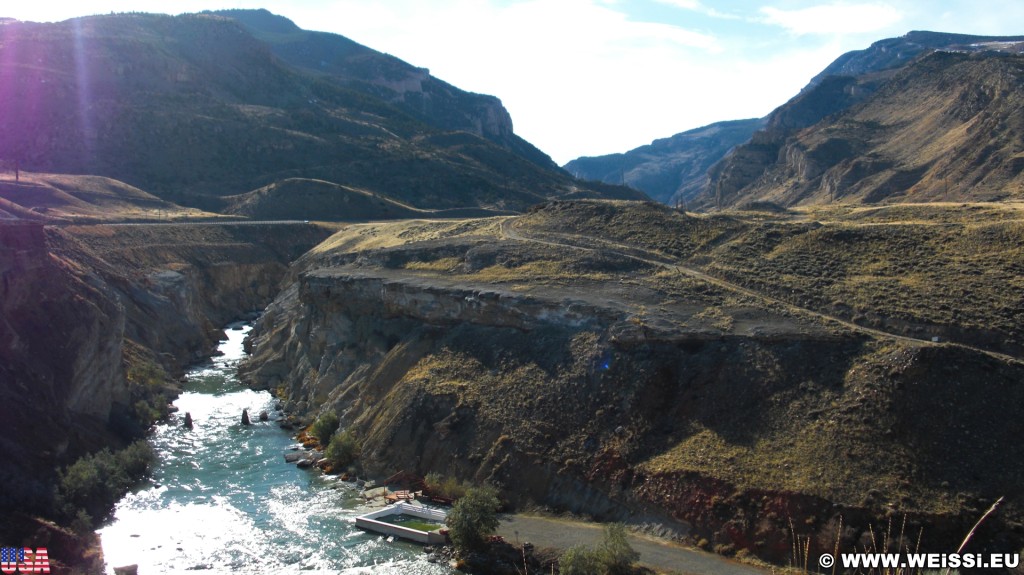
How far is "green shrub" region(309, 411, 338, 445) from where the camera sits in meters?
44.3

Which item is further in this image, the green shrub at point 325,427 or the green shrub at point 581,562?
the green shrub at point 325,427

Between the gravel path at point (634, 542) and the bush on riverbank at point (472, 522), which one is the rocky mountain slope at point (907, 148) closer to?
the gravel path at point (634, 542)

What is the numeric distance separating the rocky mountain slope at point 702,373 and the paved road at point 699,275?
0.64ft

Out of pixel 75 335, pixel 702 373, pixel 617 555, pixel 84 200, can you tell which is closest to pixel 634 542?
pixel 617 555

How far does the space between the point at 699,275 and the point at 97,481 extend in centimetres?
3027

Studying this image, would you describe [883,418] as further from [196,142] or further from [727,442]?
[196,142]

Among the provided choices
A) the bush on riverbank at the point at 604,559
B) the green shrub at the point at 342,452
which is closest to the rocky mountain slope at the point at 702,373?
the green shrub at the point at 342,452

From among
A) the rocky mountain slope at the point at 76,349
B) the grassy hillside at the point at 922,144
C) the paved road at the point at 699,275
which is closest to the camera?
the rocky mountain slope at the point at 76,349

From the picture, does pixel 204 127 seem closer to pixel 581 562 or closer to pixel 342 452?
pixel 342 452

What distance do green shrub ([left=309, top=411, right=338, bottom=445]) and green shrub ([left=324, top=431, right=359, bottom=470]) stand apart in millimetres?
3572

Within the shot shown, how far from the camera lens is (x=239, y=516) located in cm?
3481

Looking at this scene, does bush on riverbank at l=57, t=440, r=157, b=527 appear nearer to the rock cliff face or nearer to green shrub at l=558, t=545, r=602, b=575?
the rock cliff face

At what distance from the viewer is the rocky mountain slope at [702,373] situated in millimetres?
28594

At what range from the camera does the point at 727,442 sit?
105ft
